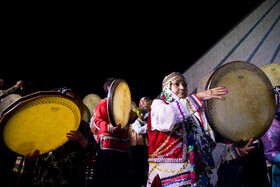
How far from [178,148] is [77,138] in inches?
35.0

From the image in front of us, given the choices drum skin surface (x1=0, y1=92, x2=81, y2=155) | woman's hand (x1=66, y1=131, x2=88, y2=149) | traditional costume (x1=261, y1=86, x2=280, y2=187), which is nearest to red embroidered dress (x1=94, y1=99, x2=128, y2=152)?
woman's hand (x1=66, y1=131, x2=88, y2=149)

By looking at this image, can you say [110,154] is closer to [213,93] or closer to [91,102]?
[213,93]

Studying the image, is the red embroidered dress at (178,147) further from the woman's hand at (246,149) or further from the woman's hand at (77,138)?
the woman's hand at (77,138)

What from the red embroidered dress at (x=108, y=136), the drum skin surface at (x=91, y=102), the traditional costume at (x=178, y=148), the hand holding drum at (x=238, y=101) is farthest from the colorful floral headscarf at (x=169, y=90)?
the drum skin surface at (x=91, y=102)

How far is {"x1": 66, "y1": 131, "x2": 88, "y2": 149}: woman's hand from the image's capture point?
155cm

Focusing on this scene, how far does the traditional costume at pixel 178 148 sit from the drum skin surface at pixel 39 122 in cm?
68

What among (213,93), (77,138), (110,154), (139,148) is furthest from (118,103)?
(139,148)

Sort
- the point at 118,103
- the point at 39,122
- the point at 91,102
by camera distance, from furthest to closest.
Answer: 1. the point at 91,102
2. the point at 118,103
3. the point at 39,122

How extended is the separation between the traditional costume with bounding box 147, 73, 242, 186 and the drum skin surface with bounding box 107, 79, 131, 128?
0.47m

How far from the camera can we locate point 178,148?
55.0 inches

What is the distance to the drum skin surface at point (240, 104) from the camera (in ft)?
4.23

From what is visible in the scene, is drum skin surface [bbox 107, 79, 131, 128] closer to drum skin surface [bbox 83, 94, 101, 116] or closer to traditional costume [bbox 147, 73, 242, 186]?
traditional costume [bbox 147, 73, 242, 186]

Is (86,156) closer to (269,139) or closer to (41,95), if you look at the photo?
(41,95)

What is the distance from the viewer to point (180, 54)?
17.7ft
